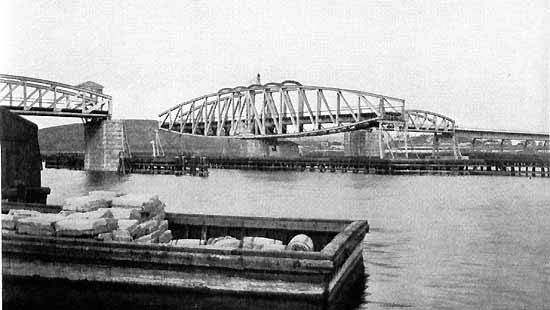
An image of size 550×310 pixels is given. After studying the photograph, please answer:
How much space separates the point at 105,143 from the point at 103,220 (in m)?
36.3

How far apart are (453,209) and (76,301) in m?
15.7

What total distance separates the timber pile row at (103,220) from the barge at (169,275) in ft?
0.69

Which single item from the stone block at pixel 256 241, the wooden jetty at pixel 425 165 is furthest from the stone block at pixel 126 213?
the wooden jetty at pixel 425 165

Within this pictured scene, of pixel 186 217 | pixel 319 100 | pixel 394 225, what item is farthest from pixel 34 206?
pixel 319 100

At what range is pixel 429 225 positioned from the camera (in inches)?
653

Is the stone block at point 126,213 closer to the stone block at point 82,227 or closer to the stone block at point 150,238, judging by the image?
the stone block at point 150,238

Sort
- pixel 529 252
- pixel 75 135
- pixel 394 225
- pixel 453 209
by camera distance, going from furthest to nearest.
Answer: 1. pixel 75 135
2. pixel 453 209
3. pixel 394 225
4. pixel 529 252

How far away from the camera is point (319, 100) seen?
5281cm

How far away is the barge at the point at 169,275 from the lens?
7758 millimetres

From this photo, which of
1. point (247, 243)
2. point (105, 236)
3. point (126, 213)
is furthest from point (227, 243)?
point (105, 236)

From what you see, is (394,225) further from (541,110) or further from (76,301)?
(76,301)

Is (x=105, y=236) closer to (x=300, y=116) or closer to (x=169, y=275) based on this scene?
(x=169, y=275)

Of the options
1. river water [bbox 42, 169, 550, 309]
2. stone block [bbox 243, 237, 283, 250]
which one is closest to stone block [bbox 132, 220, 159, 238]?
stone block [bbox 243, 237, 283, 250]

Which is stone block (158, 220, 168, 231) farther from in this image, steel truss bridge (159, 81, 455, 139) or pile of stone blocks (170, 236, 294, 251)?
steel truss bridge (159, 81, 455, 139)
